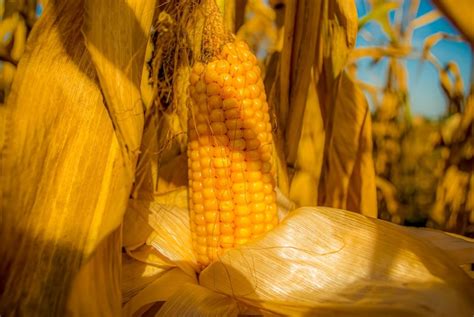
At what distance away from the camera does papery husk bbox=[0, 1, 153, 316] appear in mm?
726

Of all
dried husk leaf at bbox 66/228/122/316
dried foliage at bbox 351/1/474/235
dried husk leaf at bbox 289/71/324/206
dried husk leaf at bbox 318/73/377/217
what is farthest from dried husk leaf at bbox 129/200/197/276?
dried foliage at bbox 351/1/474/235

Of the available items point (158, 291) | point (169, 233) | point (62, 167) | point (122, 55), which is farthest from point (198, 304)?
point (122, 55)

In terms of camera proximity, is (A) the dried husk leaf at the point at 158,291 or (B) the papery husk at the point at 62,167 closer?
(B) the papery husk at the point at 62,167

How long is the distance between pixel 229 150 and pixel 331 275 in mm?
311

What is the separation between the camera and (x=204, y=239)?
3.17 ft

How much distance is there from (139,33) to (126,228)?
0.40 meters

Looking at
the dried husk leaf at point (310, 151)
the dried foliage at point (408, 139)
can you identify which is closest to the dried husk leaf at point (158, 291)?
the dried husk leaf at point (310, 151)

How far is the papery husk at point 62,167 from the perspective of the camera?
2.38ft

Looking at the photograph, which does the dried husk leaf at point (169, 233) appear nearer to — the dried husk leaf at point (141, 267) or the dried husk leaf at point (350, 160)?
the dried husk leaf at point (141, 267)

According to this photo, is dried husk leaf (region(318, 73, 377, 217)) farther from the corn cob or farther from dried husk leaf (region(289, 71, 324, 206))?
the corn cob

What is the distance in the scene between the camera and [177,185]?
4.11 ft

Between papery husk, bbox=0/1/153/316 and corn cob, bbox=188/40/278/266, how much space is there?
0.17 meters

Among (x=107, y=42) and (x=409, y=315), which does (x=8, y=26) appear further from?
(x=409, y=315)

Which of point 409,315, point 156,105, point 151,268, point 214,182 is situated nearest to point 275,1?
point 156,105
